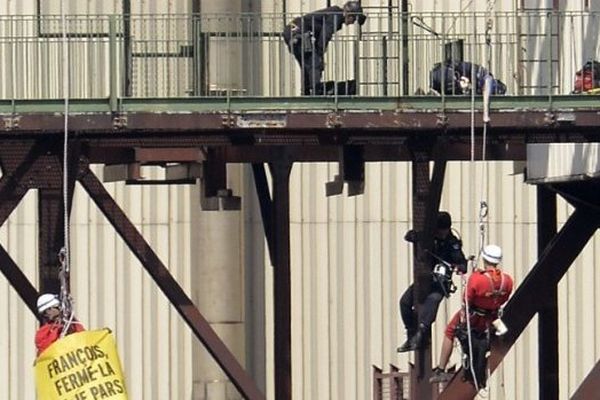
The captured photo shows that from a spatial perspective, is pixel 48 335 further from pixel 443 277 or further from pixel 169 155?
pixel 443 277

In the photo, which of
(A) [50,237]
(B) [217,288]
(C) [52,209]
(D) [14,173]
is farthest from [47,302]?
(B) [217,288]

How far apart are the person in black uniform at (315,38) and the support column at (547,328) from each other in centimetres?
573

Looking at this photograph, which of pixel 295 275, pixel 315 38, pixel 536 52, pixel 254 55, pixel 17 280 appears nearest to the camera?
pixel 315 38

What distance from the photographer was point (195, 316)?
1150 inches

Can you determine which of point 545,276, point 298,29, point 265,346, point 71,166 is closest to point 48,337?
→ point 71,166

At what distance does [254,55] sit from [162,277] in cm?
610

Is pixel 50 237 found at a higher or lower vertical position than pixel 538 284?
higher

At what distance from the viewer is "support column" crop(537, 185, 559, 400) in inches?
1296

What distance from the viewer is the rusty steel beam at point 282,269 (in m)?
30.5

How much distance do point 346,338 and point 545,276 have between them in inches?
327

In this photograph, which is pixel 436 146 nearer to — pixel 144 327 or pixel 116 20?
pixel 116 20

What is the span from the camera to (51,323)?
26625 millimetres

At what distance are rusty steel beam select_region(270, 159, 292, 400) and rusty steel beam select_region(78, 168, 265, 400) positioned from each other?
1.26 m

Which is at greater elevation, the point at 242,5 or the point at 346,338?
the point at 242,5
